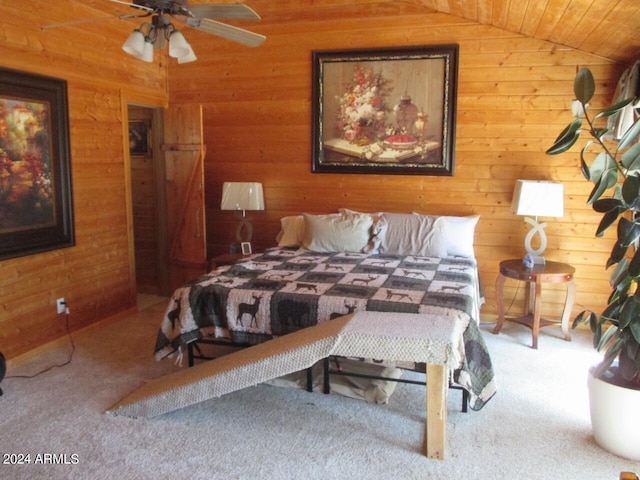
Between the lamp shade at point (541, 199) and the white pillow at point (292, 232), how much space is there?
1835 mm

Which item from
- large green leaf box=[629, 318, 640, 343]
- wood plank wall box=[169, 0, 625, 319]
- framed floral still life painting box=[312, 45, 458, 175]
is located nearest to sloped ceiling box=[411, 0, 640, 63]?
wood plank wall box=[169, 0, 625, 319]

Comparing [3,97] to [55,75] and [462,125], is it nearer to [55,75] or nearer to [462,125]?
[55,75]

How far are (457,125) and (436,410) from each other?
2.72 m

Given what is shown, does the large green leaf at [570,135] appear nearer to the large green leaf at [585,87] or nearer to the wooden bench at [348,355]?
the large green leaf at [585,87]

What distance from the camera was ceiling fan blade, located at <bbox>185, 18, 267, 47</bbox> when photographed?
2.58 metres

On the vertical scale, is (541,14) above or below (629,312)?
above

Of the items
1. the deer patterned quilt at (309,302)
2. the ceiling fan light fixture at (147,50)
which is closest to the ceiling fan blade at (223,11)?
the ceiling fan light fixture at (147,50)

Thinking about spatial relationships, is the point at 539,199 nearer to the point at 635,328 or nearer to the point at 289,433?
the point at 635,328

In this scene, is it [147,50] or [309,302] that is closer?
[147,50]

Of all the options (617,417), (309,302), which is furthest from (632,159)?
(309,302)

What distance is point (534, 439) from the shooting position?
260 centimetres

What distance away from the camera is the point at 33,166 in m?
3.57

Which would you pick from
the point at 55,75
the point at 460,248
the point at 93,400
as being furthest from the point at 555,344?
the point at 55,75

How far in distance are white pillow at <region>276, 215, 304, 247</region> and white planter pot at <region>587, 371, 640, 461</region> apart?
8.56ft
